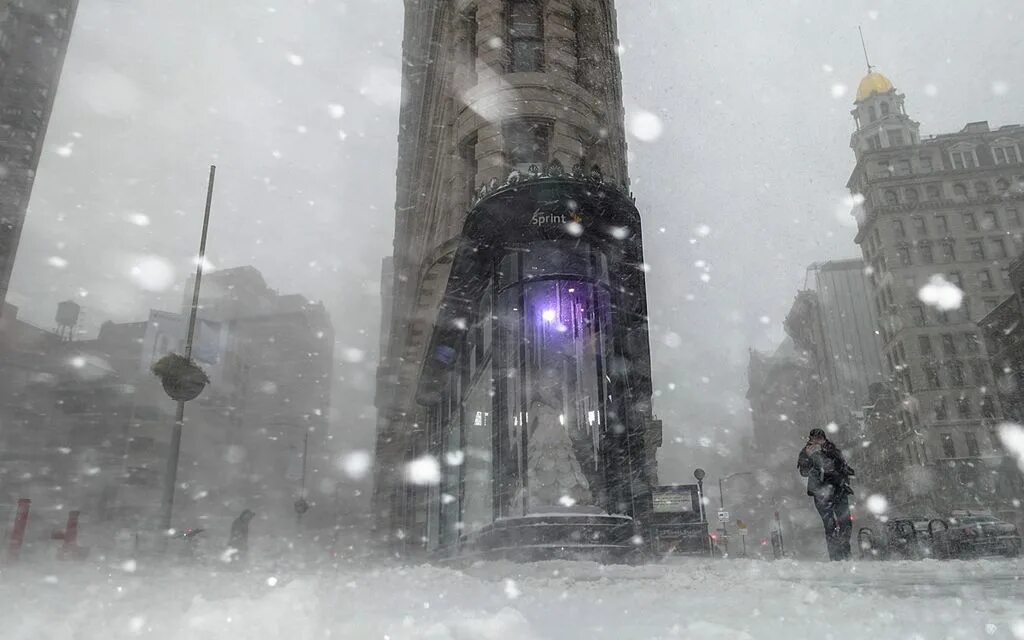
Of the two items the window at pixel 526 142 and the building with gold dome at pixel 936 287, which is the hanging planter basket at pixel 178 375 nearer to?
the window at pixel 526 142

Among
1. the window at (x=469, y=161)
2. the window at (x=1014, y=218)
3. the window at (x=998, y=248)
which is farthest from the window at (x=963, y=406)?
the window at (x=469, y=161)

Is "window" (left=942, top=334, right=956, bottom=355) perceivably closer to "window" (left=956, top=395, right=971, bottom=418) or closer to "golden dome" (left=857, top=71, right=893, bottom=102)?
"window" (left=956, top=395, right=971, bottom=418)

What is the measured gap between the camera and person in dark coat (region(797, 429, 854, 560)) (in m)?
8.42

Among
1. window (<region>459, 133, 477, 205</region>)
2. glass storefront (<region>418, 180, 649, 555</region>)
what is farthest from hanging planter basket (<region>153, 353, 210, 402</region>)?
window (<region>459, 133, 477, 205</region>)

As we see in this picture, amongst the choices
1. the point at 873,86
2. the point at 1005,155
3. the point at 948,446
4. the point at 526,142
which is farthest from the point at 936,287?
the point at 526,142

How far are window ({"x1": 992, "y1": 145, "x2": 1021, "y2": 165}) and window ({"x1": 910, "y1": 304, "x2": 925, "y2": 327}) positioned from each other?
1949 centimetres

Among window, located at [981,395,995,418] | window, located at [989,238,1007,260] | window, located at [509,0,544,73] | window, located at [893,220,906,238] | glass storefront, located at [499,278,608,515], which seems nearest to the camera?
glass storefront, located at [499,278,608,515]

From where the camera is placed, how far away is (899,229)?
68.8 metres

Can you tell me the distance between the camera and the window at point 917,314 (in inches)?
2518

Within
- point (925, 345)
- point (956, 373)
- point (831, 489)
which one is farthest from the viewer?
point (925, 345)

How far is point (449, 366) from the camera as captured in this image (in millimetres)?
15719

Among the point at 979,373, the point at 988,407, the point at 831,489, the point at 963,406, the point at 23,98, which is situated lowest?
the point at 831,489

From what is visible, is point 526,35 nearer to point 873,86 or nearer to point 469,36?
point 469,36

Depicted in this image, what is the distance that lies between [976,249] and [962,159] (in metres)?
11.1
